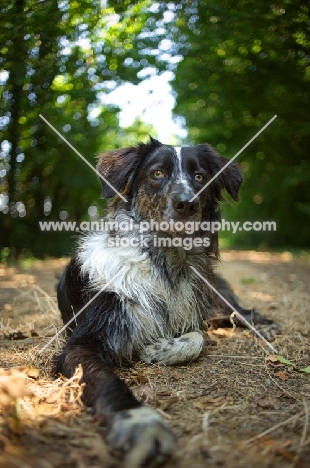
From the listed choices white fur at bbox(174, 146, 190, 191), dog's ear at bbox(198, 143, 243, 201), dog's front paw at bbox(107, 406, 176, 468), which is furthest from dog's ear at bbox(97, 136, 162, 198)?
dog's front paw at bbox(107, 406, 176, 468)

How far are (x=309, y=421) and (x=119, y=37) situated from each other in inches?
261

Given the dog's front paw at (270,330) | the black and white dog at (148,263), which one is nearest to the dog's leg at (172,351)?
the black and white dog at (148,263)

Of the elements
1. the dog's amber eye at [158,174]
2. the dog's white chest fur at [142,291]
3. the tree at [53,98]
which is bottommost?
the dog's white chest fur at [142,291]

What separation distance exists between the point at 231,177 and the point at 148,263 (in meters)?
1.29

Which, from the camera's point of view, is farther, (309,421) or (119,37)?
Answer: (119,37)

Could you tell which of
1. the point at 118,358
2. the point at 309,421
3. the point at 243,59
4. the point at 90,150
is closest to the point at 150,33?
the point at 243,59

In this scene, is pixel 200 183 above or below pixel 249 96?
below

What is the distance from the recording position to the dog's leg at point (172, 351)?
342cm

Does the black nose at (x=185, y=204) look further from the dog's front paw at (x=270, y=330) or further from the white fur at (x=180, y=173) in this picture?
the dog's front paw at (x=270, y=330)

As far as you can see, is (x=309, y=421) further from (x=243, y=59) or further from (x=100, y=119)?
(x=100, y=119)

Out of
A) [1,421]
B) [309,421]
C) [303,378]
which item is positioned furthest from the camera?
[303,378]

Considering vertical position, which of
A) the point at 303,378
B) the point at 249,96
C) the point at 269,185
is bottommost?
the point at 303,378

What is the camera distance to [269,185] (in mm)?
14422

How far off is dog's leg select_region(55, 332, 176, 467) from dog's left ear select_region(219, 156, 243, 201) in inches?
81.3
